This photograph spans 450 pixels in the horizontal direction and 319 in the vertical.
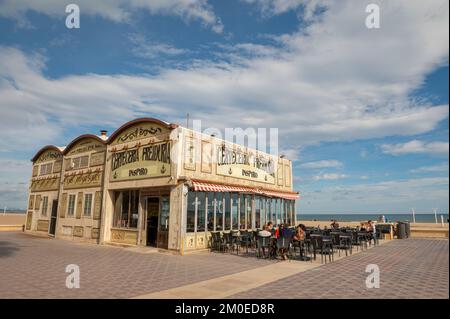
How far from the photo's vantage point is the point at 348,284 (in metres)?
8.02

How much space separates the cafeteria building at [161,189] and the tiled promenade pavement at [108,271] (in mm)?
2120

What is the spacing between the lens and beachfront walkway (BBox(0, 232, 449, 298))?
7.08 metres

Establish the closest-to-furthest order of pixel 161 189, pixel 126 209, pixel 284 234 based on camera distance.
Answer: pixel 284 234 → pixel 161 189 → pixel 126 209

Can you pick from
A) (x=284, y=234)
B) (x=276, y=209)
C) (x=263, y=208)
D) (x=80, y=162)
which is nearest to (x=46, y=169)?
(x=80, y=162)

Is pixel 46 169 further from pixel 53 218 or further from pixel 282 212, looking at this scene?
pixel 282 212

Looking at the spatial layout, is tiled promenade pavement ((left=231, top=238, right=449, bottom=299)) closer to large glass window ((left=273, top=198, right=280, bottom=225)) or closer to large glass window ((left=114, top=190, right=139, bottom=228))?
large glass window ((left=273, top=198, right=280, bottom=225))

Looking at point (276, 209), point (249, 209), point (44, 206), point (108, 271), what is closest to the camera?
point (108, 271)

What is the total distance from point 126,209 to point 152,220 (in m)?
2.30

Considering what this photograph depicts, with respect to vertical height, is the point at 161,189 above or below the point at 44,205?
above

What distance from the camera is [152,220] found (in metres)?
16.0

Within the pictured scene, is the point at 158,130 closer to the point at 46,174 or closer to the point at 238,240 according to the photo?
the point at 238,240
